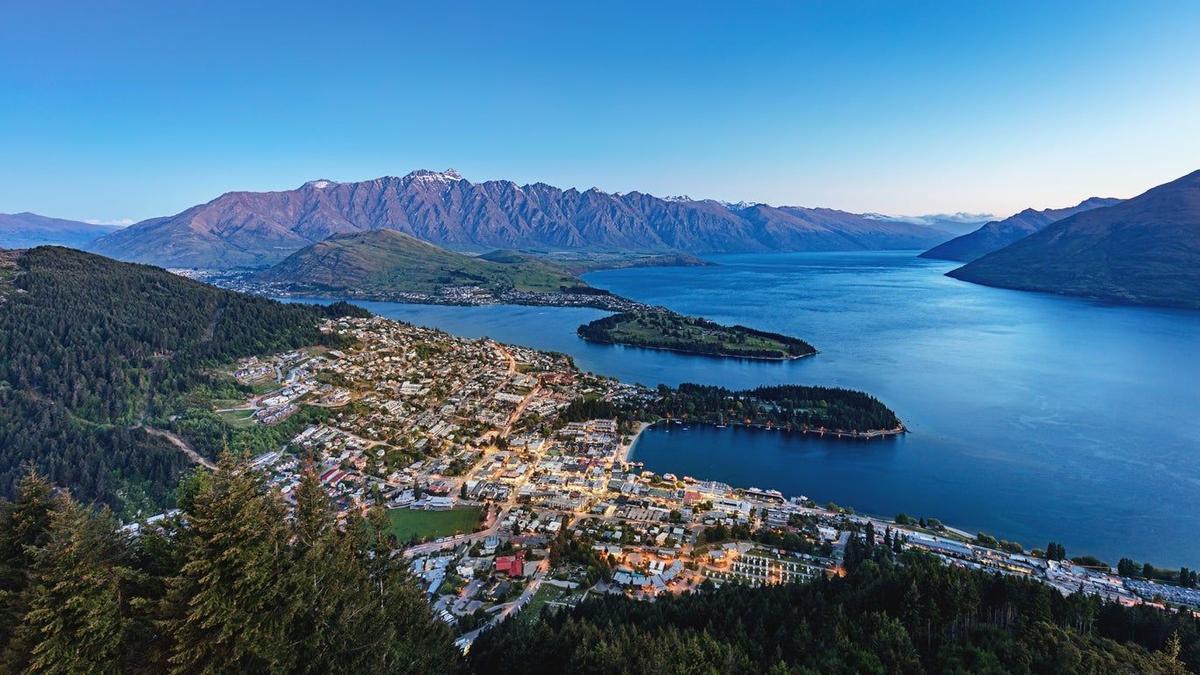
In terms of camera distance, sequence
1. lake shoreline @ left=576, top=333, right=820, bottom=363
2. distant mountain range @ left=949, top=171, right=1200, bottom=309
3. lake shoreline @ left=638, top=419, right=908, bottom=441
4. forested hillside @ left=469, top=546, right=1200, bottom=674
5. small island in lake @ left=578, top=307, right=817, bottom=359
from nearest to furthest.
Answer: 1. forested hillside @ left=469, top=546, right=1200, bottom=674
2. lake shoreline @ left=638, top=419, right=908, bottom=441
3. lake shoreline @ left=576, top=333, right=820, bottom=363
4. small island in lake @ left=578, top=307, right=817, bottom=359
5. distant mountain range @ left=949, top=171, right=1200, bottom=309

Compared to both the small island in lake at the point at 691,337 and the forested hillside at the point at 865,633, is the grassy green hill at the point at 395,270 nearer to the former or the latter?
the small island in lake at the point at 691,337

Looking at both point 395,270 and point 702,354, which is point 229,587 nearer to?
point 702,354

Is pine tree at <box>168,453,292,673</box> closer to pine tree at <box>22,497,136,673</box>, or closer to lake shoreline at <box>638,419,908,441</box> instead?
pine tree at <box>22,497,136,673</box>

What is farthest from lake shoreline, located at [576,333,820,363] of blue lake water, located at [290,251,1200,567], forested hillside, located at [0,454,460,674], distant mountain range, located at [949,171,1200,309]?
distant mountain range, located at [949,171,1200,309]

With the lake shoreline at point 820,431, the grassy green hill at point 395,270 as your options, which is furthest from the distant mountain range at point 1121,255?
the grassy green hill at point 395,270

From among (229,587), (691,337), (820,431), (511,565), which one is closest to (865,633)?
(511,565)
